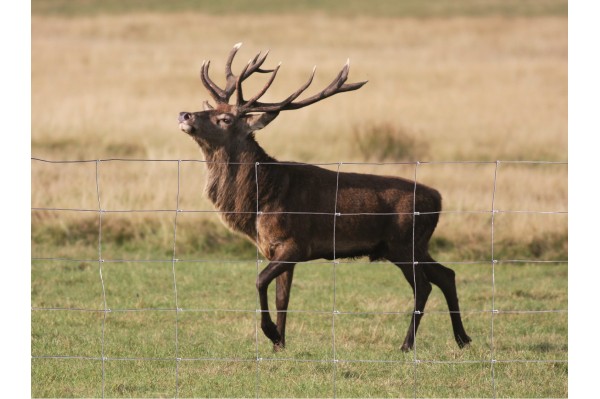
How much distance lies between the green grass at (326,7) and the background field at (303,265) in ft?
50.6

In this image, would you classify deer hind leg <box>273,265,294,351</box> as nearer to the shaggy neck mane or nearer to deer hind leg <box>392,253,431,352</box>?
the shaggy neck mane

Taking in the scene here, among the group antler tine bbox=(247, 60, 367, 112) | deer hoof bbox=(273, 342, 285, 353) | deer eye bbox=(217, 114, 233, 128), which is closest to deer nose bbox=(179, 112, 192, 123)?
deer eye bbox=(217, 114, 233, 128)

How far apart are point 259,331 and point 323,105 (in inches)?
682

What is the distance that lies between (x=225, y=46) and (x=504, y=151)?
62.8ft

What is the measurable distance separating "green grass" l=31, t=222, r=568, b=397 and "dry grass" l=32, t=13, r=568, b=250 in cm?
131

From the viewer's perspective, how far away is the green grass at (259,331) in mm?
8156

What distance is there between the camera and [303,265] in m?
13.4

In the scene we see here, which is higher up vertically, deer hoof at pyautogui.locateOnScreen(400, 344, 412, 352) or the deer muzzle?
the deer muzzle

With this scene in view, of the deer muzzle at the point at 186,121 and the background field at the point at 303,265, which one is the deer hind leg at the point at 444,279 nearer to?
the background field at the point at 303,265

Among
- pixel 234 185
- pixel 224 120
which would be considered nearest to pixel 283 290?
pixel 234 185

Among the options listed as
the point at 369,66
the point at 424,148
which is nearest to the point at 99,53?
the point at 369,66

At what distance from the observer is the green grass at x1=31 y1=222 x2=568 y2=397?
26.8 ft

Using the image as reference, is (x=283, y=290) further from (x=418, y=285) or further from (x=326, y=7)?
(x=326, y=7)

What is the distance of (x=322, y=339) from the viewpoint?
9797mm
